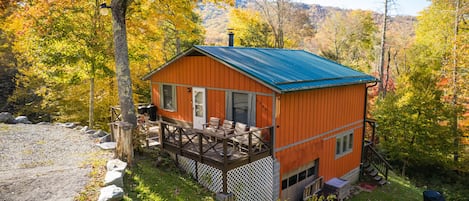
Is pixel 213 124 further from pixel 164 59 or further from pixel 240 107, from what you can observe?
pixel 164 59

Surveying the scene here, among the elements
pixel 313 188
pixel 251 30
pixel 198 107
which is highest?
pixel 251 30

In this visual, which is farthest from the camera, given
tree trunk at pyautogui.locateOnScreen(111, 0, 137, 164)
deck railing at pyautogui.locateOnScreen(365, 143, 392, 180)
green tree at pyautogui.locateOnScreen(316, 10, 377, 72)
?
green tree at pyautogui.locateOnScreen(316, 10, 377, 72)

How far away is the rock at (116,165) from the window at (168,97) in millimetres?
5170

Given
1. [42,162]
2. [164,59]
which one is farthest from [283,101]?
[164,59]

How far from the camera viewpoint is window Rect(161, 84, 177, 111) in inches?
535

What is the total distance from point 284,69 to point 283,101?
6.47 ft

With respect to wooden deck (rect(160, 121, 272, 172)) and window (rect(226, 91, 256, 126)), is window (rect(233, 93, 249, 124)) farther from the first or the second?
wooden deck (rect(160, 121, 272, 172))

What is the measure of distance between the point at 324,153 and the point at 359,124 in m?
3.17

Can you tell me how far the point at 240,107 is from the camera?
35.9 feet

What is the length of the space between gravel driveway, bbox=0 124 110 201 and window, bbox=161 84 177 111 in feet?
12.0

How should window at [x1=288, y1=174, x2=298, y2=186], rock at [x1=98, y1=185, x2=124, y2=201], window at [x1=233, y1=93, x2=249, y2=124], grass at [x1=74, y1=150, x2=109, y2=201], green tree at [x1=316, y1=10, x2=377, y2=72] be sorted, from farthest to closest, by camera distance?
green tree at [x1=316, y1=10, x2=377, y2=72]
window at [x1=288, y1=174, x2=298, y2=186]
window at [x1=233, y1=93, x2=249, y2=124]
grass at [x1=74, y1=150, x2=109, y2=201]
rock at [x1=98, y1=185, x2=124, y2=201]

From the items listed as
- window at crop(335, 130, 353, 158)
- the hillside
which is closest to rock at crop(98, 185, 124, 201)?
window at crop(335, 130, 353, 158)

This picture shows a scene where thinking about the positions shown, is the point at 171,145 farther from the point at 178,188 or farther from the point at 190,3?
the point at 190,3

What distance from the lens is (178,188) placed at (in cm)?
883
